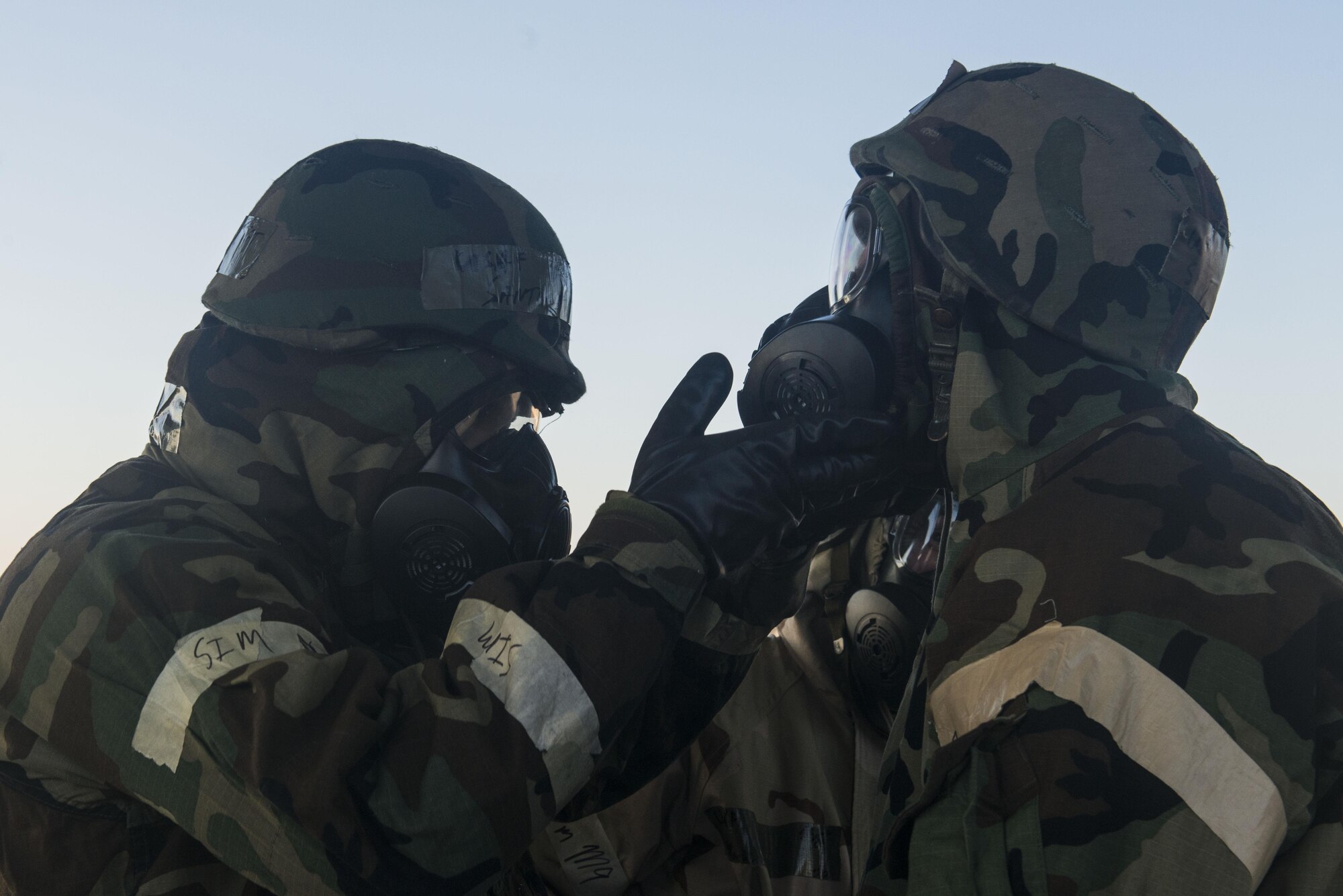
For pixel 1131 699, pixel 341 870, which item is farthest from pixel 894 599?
pixel 341 870

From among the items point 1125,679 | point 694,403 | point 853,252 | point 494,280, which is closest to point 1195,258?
point 853,252

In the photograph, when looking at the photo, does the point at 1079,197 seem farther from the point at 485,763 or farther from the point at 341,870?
the point at 341,870

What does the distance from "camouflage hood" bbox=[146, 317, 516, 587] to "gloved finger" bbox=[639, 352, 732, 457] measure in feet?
1.92

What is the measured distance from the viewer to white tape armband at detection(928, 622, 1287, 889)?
2451 millimetres

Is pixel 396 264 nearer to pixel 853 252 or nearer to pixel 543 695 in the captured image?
pixel 853 252

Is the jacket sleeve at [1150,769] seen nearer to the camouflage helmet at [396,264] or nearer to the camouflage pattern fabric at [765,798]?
the camouflage pattern fabric at [765,798]

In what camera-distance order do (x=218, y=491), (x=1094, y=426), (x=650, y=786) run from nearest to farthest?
(x=1094, y=426) → (x=218, y=491) → (x=650, y=786)

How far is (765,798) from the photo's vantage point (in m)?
3.87

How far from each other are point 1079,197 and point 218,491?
229cm

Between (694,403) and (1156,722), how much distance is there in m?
1.45

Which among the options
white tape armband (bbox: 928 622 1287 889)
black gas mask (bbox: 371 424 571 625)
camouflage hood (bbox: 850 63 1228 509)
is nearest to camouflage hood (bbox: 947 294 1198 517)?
camouflage hood (bbox: 850 63 1228 509)

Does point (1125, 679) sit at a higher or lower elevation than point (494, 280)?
lower

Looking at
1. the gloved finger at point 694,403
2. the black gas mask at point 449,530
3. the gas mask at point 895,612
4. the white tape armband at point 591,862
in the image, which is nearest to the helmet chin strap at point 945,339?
the gas mask at point 895,612

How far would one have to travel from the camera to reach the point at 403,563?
134 inches
